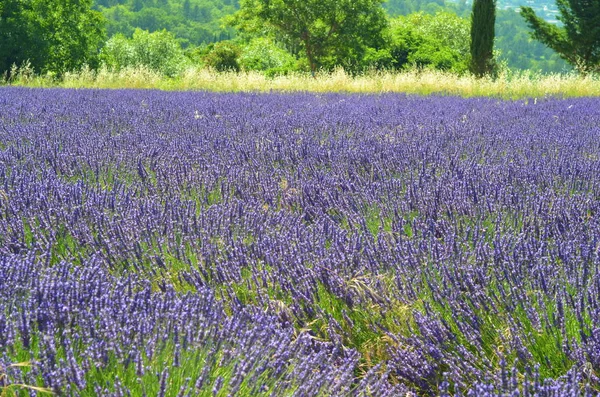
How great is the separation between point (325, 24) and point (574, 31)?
10.6 metres

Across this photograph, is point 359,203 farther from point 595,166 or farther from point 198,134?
point 198,134

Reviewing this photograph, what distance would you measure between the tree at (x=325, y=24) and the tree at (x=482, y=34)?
5.63 m

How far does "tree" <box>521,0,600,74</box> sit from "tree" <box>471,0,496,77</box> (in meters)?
7.65

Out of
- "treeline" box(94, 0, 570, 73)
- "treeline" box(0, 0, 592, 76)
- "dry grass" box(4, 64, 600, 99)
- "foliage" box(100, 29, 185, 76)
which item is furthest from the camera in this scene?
"treeline" box(94, 0, 570, 73)

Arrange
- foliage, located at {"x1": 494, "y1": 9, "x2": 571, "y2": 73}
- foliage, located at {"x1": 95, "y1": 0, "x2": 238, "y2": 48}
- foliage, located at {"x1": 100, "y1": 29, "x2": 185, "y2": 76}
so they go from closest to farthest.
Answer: foliage, located at {"x1": 100, "y1": 29, "x2": 185, "y2": 76}
foliage, located at {"x1": 95, "y1": 0, "x2": 238, "y2": 48}
foliage, located at {"x1": 494, "y1": 9, "x2": 571, "y2": 73}

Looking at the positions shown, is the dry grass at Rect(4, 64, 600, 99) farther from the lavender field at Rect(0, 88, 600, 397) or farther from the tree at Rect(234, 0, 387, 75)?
the lavender field at Rect(0, 88, 600, 397)

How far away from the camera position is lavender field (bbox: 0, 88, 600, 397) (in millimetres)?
1441

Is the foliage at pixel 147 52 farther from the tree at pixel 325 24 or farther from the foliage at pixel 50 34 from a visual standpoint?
the foliage at pixel 50 34

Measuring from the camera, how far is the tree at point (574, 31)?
2503 centimetres

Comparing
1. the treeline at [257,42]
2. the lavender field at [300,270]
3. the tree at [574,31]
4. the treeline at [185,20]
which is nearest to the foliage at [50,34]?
the treeline at [257,42]

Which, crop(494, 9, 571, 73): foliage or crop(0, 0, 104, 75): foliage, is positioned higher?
crop(0, 0, 104, 75): foliage

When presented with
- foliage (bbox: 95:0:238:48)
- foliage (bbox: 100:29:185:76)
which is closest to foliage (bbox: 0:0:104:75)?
foliage (bbox: 100:29:185:76)

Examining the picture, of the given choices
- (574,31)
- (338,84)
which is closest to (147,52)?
(338,84)

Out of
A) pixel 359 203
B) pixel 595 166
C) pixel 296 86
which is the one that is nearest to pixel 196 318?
pixel 359 203
